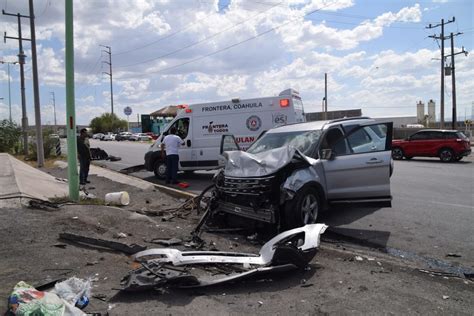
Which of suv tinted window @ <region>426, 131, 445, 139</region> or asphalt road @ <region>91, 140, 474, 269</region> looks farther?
suv tinted window @ <region>426, 131, 445, 139</region>

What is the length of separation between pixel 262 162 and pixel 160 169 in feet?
27.8

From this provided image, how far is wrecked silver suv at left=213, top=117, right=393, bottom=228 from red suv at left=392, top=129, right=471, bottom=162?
14.6 meters

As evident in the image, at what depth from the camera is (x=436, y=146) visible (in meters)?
20.9

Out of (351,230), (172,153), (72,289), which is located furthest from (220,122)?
(72,289)

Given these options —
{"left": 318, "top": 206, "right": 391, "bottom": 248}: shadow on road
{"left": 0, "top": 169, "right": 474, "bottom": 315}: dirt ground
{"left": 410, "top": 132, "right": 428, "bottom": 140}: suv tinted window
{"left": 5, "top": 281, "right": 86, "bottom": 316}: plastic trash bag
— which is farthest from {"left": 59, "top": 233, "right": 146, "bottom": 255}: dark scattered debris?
{"left": 410, "top": 132, "right": 428, "bottom": 140}: suv tinted window

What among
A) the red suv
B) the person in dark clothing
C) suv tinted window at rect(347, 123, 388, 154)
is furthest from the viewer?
the red suv

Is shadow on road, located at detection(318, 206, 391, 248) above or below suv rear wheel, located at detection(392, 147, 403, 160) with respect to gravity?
below

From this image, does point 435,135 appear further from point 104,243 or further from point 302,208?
point 104,243

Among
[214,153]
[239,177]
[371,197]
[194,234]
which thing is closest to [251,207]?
[239,177]

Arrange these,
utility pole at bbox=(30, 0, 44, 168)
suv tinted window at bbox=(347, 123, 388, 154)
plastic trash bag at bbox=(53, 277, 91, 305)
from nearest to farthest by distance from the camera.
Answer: plastic trash bag at bbox=(53, 277, 91, 305) → suv tinted window at bbox=(347, 123, 388, 154) → utility pole at bbox=(30, 0, 44, 168)

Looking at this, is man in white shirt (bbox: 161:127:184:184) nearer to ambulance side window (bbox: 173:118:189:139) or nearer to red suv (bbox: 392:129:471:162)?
ambulance side window (bbox: 173:118:189:139)

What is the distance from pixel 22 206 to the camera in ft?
24.0

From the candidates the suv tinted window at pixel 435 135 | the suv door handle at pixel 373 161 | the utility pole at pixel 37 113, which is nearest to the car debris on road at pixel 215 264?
the suv door handle at pixel 373 161

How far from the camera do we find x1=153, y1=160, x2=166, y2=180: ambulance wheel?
46.8 ft
